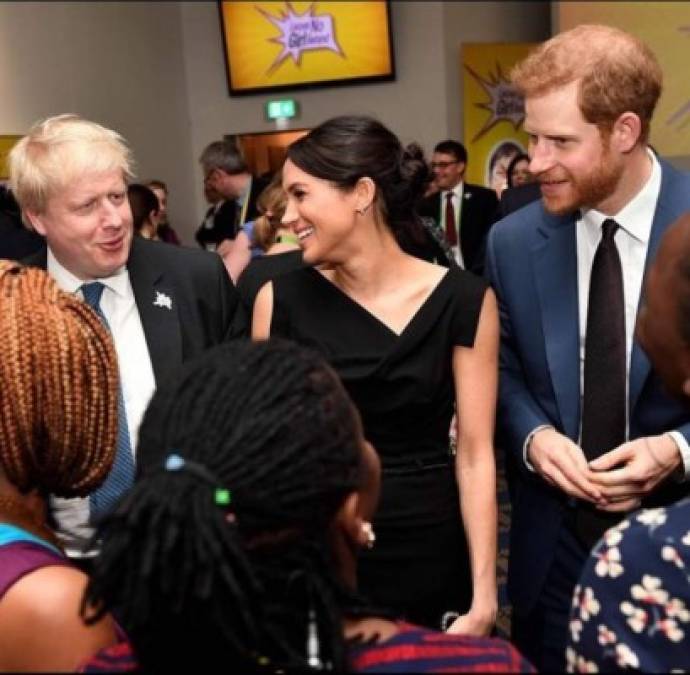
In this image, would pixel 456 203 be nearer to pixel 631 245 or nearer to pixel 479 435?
pixel 631 245

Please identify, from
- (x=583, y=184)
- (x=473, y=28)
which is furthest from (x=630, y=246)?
(x=473, y=28)

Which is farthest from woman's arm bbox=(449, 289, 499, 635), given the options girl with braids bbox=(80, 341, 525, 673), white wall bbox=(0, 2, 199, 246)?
white wall bbox=(0, 2, 199, 246)

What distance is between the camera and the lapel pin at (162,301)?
2109mm

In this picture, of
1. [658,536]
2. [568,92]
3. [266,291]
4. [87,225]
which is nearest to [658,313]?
[658,536]

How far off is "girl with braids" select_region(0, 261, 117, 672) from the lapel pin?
69 centimetres

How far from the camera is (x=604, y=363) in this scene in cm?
187

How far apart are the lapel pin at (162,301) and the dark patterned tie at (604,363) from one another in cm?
94

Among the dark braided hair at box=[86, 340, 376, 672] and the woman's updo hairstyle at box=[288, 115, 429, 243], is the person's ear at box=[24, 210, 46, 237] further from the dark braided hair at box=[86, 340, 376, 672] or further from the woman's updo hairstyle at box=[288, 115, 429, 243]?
the dark braided hair at box=[86, 340, 376, 672]

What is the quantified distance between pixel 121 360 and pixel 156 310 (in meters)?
0.15

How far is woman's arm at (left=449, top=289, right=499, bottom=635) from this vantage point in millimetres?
1885

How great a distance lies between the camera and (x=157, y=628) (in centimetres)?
94

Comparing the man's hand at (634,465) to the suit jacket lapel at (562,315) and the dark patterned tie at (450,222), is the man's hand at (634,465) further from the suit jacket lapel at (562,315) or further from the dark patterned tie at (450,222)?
the dark patterned tie at (450,222)

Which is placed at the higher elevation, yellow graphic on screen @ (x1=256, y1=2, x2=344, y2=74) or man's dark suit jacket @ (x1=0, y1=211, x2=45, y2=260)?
yellow graphic on screen @ (x1=256, y1=2, x2=344, y2=74)

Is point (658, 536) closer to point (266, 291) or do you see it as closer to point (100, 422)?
point (100, 422)
